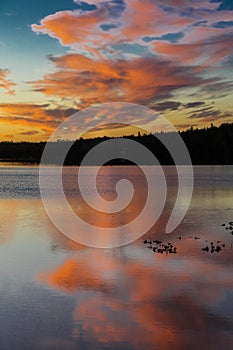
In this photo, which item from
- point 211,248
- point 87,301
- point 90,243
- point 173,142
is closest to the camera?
point 87,301

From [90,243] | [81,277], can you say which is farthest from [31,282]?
[90,243]

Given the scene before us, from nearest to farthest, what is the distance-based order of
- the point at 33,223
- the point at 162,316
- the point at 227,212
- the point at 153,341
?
the point at 153,341 → the point at 162,316 → the point at 33,223 → the point at 227,212

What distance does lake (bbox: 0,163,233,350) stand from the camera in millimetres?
8789

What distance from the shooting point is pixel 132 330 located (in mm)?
9172

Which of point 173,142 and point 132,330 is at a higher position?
point 173,142

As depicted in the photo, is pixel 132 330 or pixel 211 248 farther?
pixel 211 248

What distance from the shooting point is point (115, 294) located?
11523mm

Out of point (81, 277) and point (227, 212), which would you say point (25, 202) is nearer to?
point (227, 212)

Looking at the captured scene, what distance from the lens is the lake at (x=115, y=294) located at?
8.79 meters

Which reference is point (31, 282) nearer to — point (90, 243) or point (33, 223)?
point (90, 243)

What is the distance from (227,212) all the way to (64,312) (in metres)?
20.3

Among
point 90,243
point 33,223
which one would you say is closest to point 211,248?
point 90,243

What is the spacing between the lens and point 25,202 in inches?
1407

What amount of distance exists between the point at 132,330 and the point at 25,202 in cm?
2749
